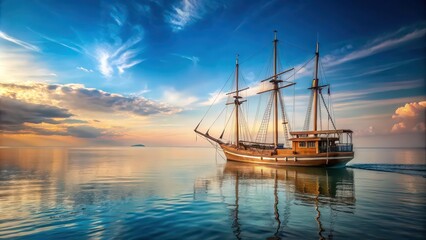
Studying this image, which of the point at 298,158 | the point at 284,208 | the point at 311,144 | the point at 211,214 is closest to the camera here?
the point at 211,214

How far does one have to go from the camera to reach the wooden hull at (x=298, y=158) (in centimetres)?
4609

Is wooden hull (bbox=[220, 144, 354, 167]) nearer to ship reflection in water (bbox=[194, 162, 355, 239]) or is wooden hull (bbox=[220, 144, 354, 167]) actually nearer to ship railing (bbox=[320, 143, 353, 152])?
ship railing (bbox=[320, 143, 353, 152])

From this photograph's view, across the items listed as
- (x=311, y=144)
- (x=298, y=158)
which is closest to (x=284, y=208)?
(x=311, y=144)

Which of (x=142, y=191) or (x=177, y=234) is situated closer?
(x=177, y=234)

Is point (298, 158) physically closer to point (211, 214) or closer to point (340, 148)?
point (340, 148)

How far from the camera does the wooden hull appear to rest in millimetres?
46094

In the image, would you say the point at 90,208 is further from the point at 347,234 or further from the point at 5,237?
the point at 347,234

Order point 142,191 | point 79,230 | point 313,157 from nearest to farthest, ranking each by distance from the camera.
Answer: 1. point 79,230
2. point 142,191
3. point 313,157

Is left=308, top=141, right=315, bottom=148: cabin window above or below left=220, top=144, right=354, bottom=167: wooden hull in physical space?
above

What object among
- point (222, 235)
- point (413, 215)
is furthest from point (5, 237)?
point (413, 215)

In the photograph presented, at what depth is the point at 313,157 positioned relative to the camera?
154 ft

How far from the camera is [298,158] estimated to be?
1911 inches

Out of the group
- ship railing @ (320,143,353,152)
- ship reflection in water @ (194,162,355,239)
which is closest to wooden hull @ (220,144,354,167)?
ship railing @ (320,143,353,152)

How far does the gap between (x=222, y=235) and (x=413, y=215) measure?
12268mm
